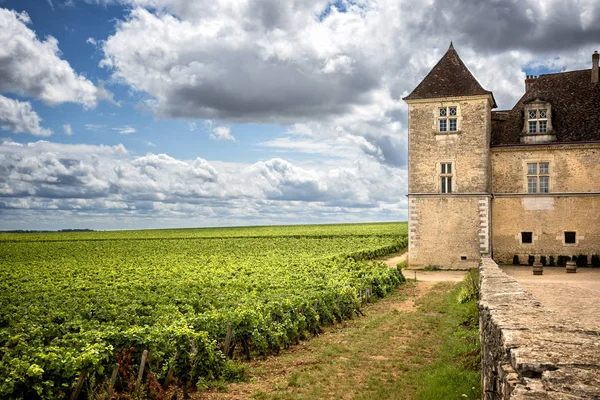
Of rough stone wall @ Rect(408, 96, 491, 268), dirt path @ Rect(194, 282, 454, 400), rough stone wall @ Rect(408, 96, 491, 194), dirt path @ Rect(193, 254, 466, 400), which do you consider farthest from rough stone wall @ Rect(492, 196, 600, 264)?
dirt path @ Rect(194, 282, 454, 400)

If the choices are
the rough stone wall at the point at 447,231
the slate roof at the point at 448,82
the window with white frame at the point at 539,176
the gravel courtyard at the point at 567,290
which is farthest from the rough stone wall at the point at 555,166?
the gravel courtyard at the point at 567,290

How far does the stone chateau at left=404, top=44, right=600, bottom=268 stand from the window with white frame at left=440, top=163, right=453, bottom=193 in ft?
0.21

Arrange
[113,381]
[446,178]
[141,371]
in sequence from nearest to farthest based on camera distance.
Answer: [113,381]
[141,371]
[446,178]

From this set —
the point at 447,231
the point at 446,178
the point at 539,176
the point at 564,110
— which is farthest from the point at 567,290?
the point at 564,110

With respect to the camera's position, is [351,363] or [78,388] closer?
[78,388]

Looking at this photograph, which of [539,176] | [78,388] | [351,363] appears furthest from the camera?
[539,176]

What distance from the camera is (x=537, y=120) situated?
32938mm

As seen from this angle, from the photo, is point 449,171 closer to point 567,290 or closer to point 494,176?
point 494,176

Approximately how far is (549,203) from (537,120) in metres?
5.46

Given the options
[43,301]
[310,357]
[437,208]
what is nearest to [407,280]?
[437,208]

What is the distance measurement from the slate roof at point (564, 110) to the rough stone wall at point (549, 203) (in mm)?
1016

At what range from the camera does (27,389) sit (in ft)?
29.0

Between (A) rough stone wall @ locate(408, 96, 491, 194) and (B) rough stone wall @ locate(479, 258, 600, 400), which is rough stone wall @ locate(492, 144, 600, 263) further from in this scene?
(B) rough stone wall @ locate(479, 258, 600, 400)

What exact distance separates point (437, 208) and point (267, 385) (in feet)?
78.2
